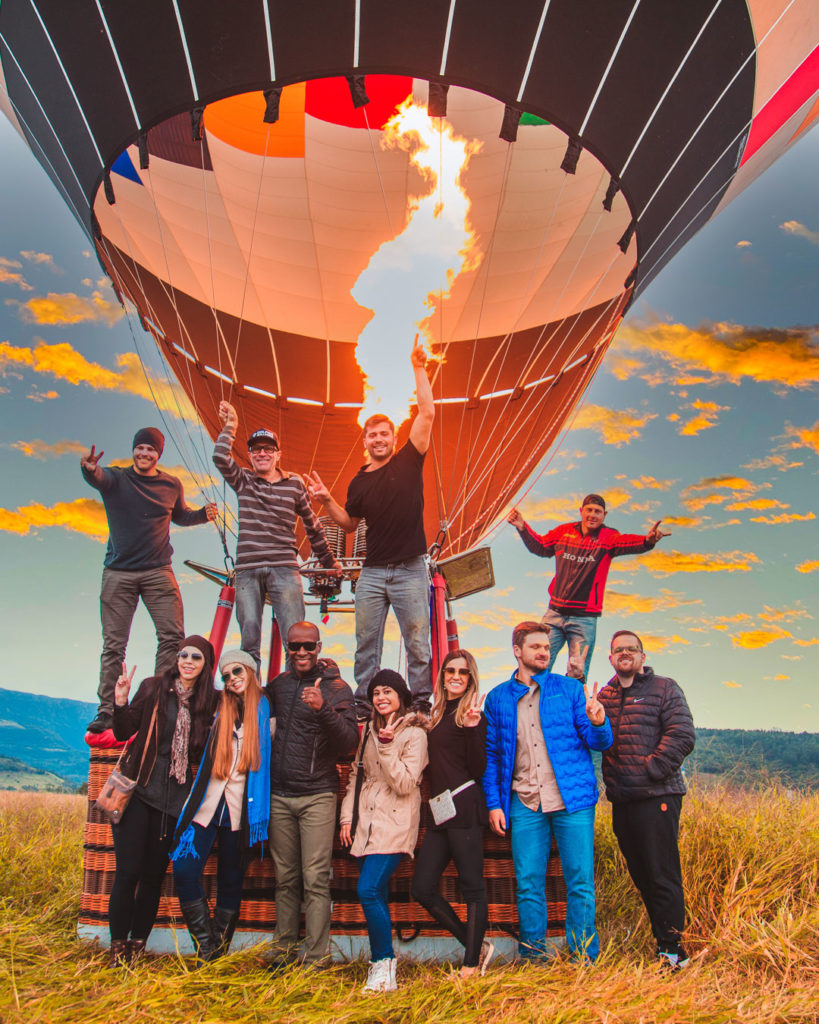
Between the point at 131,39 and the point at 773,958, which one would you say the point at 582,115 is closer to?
the point at 131,39

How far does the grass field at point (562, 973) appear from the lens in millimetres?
2527

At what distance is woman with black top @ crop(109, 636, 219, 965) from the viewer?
2.98 meters

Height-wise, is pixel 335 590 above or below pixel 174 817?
above

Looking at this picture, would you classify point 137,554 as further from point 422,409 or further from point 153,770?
point 422,409

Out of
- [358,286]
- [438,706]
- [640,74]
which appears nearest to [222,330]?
[358,286]

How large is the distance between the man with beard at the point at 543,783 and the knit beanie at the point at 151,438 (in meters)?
2.87

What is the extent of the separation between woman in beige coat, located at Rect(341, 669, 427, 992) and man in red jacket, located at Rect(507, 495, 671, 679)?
214cm

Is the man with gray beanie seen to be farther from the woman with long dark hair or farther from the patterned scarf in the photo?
the woman with long dark hair

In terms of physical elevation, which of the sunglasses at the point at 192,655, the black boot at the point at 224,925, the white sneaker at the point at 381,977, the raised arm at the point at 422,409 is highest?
the raised arm at the point at 422,409

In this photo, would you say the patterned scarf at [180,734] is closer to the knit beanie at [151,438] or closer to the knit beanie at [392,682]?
the knit beanie at [392,682]

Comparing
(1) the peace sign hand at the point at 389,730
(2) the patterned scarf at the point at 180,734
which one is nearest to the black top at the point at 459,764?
(1) the peace sign hand at the point at 389,730

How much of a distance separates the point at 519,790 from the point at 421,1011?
0.93m

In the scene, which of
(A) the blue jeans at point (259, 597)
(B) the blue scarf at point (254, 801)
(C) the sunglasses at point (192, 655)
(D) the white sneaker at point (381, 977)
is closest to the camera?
(D) the white sneaker at point (381, 977)

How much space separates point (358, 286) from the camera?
7.53 m
